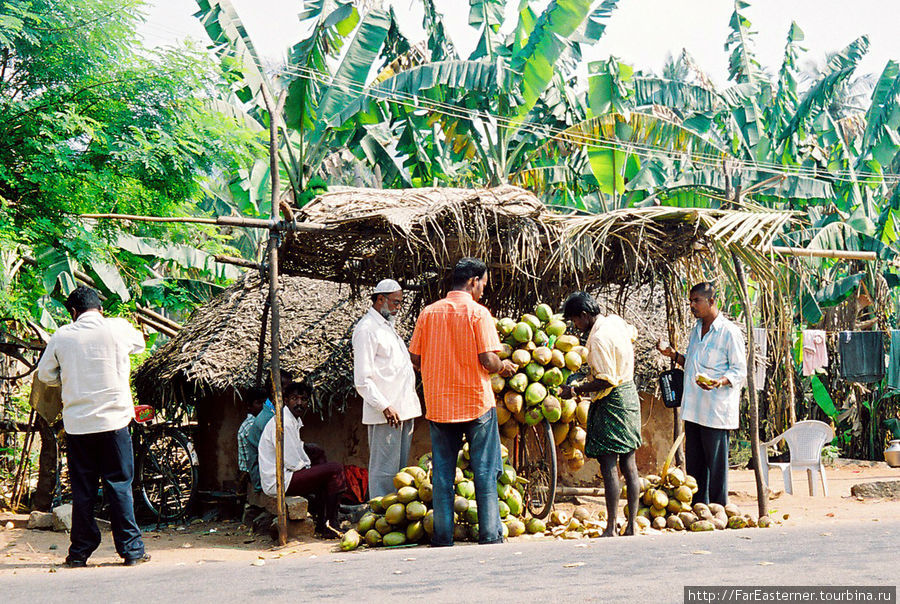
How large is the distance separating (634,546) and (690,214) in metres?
3.09

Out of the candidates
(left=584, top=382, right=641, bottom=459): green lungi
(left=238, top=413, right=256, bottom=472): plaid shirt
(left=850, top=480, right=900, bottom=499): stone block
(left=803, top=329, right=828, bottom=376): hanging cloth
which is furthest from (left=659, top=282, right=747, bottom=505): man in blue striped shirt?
(left=803, top=329, right=828, bottom=376): hanging cloth

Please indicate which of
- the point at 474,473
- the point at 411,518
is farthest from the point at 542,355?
the point at 411,518

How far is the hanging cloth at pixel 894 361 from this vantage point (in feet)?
42.8

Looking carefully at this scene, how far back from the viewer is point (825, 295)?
1555 centimetres

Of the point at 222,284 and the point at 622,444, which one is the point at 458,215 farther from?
the point at 222,284

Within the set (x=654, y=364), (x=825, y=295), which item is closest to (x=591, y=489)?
(x=654, y=364)

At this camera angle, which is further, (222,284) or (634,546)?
(222,284)

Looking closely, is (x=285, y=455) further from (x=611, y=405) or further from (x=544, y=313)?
(x=611, y=405)

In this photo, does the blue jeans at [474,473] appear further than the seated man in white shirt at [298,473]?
No

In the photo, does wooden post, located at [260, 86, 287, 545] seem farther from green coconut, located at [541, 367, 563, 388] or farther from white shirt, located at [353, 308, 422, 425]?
green coconut, located at [541, 367, 563, 388]

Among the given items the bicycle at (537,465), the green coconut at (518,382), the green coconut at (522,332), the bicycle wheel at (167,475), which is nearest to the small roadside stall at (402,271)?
the bicycle wheel at (167,475)

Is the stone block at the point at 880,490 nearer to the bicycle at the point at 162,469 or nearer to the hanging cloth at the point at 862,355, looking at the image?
the hanging cloth at the point at 862,355

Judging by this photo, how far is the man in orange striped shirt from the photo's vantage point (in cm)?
553

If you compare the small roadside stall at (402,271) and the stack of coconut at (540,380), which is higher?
the small roadside stall at (402,271)
